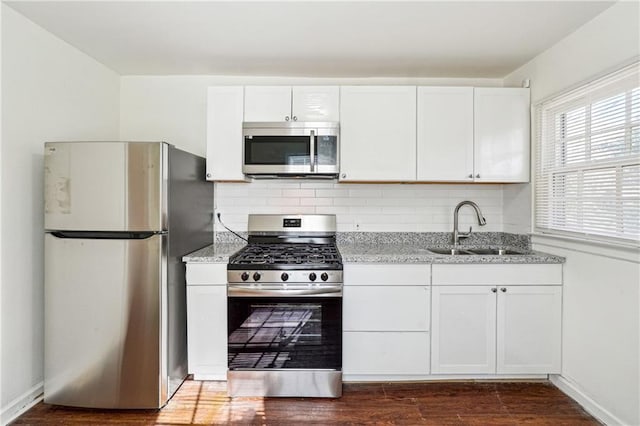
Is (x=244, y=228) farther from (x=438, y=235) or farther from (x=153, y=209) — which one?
(x=438, y=235)

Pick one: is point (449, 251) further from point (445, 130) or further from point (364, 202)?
point (445, 130)

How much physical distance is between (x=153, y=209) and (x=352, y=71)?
1.92 meters

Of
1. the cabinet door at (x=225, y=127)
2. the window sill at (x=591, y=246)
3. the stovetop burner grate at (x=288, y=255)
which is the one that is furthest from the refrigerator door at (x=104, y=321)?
the window sill at (x=591, y=246)

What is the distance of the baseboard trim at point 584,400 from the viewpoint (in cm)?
199

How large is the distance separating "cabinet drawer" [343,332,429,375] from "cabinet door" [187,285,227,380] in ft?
2.86

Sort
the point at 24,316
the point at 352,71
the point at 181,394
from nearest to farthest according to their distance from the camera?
the point at 24,316, the point at 181,394, the point at 352,71

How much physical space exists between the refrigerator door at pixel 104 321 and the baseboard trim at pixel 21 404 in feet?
0.65

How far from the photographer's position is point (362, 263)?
94.6 inches

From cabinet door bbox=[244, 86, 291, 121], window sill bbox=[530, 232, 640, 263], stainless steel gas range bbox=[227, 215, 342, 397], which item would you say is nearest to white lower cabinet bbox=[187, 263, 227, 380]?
stainless steel gas range bbox=[227, 215, 342, 397]

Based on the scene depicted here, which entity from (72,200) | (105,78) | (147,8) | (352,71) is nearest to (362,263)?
(352,71)

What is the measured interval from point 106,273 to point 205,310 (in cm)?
66

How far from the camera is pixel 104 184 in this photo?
2.09m

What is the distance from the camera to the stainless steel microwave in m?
2.65

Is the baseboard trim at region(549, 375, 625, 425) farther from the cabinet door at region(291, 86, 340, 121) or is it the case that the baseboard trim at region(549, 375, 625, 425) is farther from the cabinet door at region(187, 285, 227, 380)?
the cabinet door at region(291, 86, 340, 121)
